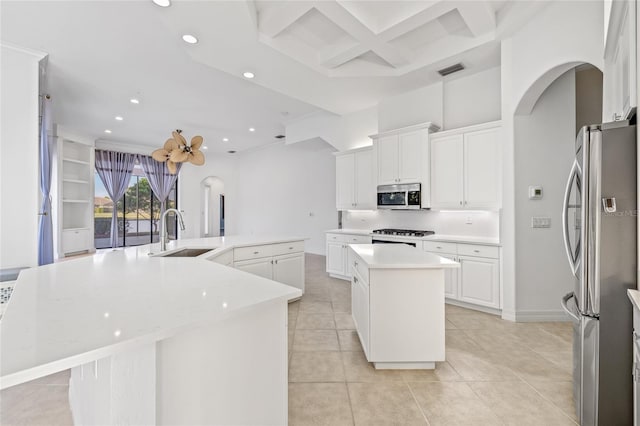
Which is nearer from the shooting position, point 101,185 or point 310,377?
point 310,377

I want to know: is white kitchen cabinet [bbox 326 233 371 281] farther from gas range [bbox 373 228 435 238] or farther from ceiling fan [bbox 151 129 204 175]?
ceiling fan [bbox 151 129 204 175]

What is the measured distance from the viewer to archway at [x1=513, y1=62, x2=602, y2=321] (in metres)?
3.11

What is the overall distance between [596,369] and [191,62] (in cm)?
479

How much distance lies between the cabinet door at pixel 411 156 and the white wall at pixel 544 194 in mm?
1183

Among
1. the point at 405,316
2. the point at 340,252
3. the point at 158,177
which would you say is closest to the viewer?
the point at 405,316

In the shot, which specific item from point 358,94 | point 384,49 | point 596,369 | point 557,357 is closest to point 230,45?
point 384,49

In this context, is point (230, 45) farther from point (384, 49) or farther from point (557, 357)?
point (557, 357)

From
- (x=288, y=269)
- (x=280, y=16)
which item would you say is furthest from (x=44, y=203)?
(x=280, y=16)

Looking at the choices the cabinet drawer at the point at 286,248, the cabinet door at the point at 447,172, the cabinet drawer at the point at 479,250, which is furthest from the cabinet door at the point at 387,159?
the cabinet drawer at the point at 286,248

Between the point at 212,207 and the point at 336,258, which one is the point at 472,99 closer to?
the point at 336,258

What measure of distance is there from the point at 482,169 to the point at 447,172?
1.45ft

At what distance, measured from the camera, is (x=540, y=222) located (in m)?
3.13

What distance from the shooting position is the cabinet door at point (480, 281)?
328 cm

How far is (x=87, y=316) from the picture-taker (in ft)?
2.96
